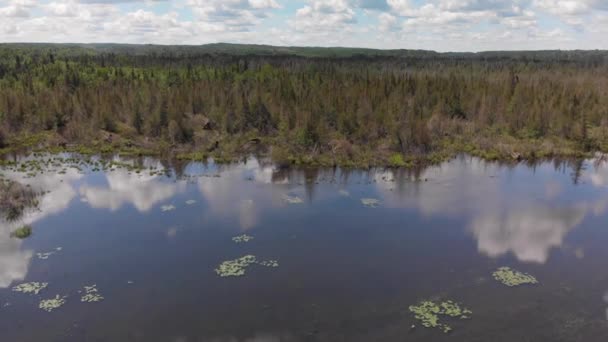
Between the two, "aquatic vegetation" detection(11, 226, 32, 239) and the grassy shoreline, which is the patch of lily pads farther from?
the grassy shoreline

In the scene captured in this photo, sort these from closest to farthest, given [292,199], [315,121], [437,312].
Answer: [437,312] < [292,199] < [315,121]

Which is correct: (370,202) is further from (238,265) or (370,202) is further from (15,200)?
(15,200)

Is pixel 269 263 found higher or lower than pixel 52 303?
higher

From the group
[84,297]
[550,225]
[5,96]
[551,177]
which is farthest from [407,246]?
[5,96]

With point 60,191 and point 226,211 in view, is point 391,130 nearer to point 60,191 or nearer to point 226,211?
point 226,211

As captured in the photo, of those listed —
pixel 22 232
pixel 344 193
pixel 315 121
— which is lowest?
pixel 22 232

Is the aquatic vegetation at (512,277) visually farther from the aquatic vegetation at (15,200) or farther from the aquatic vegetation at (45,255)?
the aquatic vegetation at (15,200)

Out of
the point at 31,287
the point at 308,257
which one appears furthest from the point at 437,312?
the point at 31,287

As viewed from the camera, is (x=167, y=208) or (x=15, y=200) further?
(x=167, y=208)
